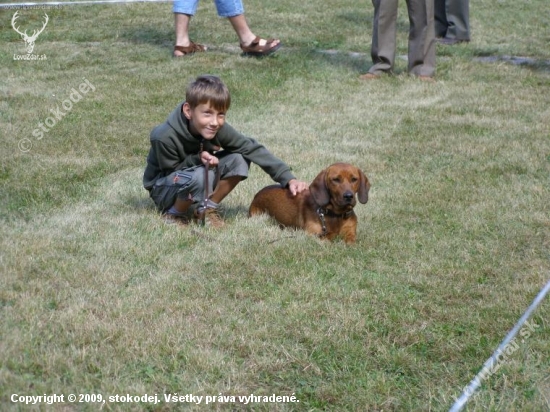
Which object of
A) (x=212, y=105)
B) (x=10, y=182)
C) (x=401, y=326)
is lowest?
(x=10, y=182)

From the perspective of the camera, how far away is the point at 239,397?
3.33 meters

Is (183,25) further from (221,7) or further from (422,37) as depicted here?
(422,37)

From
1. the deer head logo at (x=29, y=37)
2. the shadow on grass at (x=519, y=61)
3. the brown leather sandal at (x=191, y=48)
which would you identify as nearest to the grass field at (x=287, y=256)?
the shadow on grass at (x=519, y=61)

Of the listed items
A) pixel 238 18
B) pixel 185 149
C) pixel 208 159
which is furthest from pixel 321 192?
pixel 238 18

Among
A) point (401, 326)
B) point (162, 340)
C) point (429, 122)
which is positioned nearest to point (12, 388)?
point (162, 340)

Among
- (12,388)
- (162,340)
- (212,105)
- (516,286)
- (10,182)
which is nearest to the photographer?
(12,388)

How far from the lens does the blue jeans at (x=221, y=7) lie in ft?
34.5

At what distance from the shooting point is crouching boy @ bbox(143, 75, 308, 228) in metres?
5.19

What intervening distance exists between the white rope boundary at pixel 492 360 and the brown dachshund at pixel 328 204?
51.1 inches

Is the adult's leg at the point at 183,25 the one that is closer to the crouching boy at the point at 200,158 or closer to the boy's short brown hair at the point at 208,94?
the crouching boy at the point at 200,158

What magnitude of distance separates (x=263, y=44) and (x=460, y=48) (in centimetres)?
282

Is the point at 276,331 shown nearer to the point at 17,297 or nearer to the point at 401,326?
the point at 401,326

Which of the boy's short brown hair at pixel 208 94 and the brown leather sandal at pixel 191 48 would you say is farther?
the brown leather sandal at pixel 191 48

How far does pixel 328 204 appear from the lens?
16.7 feet
